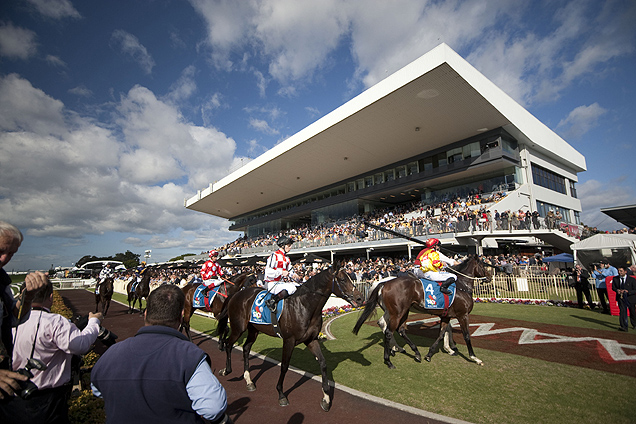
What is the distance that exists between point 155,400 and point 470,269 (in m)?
7.62

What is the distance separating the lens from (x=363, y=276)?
18250 mm

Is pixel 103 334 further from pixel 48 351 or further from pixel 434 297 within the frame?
pixel 434 297

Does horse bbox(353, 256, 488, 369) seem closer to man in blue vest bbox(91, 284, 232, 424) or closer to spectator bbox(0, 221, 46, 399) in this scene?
man in blue vest bbox(91, 284, 232, 424)

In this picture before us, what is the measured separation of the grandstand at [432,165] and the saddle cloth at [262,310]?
1650 cm

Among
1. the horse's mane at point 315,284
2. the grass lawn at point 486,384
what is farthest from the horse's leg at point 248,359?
the horse's mane at point 315,284

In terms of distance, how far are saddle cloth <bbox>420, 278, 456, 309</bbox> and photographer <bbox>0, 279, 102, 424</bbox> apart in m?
6.12

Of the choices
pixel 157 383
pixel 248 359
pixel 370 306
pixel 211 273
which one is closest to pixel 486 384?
pixel 370 306

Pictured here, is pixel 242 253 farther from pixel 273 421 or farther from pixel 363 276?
pixel 273 421

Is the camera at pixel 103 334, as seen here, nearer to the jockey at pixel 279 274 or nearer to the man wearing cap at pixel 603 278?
the jockey at pixel 279 274

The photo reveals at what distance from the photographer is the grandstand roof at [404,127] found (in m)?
19.8

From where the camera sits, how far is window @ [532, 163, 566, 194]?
87.1 ft

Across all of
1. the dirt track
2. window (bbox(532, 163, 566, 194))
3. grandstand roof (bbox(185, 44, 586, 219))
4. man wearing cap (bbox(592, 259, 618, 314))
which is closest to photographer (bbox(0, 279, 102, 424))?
the dirt track

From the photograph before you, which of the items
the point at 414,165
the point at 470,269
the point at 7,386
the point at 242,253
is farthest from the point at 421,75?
the point at 242,253

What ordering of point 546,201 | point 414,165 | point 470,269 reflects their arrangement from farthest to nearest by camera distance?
point 414,165 < point 546,201 < point 470,269
